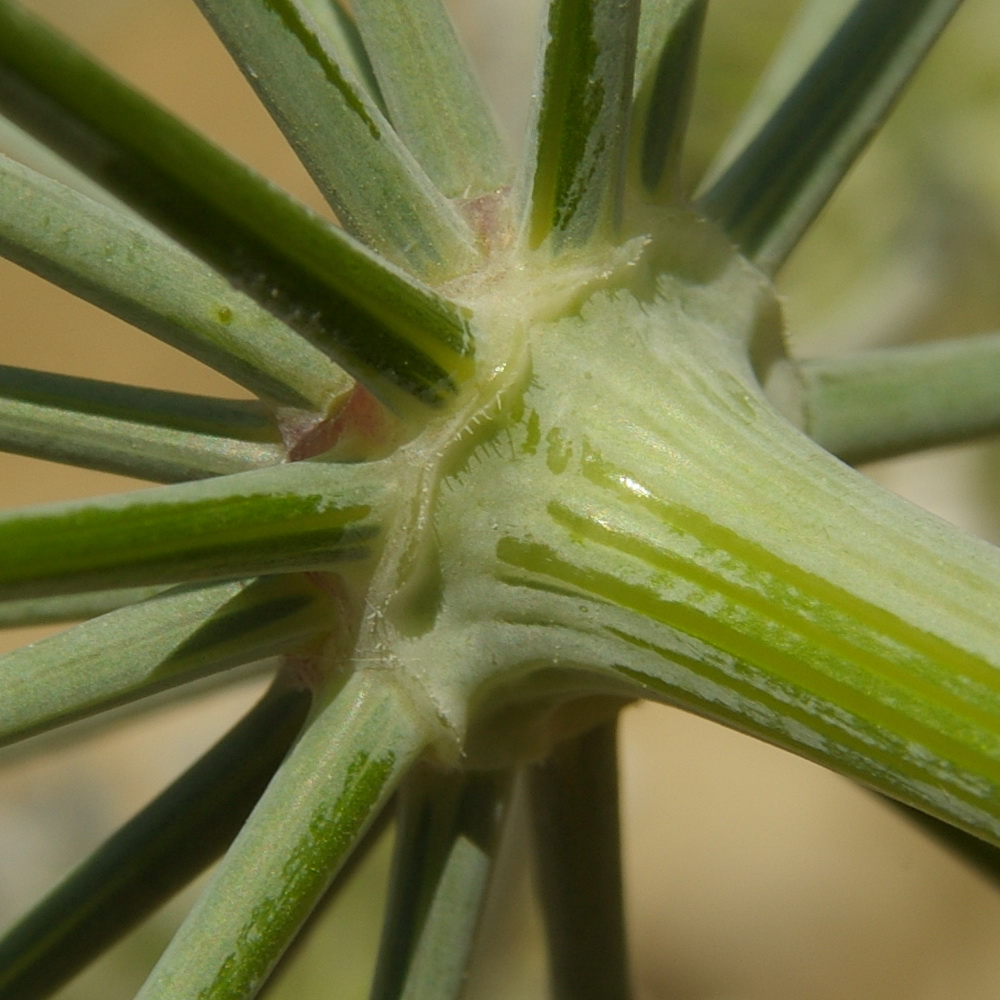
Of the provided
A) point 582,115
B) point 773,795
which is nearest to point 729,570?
point 582,115

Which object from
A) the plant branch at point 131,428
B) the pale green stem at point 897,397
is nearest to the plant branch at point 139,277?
the plant branch at point 131,428

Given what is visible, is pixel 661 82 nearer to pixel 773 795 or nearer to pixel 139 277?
pixel 139 277

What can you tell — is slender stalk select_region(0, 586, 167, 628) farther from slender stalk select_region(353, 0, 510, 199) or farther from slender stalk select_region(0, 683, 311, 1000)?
slender stalk select_region(353, 0, 510, 199)

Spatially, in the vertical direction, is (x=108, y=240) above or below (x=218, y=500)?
above

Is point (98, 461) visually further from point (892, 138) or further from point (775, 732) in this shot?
point (892, 138)

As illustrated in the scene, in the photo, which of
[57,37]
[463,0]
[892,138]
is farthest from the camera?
[463,0]

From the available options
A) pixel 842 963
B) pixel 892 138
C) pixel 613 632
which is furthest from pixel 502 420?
pixel 842 963
